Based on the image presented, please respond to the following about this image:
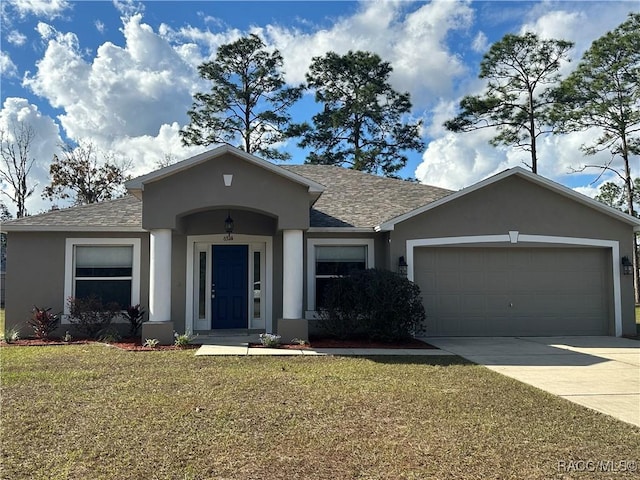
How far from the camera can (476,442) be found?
15.3 ft

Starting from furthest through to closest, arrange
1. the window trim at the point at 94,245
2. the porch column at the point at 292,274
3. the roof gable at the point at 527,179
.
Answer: the window trim at the point at 94,245
the roof gable at the point at 527,179
the porch column at the point at 292,274

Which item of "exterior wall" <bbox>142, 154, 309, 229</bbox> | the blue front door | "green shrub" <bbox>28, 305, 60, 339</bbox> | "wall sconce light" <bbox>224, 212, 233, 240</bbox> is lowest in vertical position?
"green shrub" <bbox>28, 305, 60, 339</bbox>

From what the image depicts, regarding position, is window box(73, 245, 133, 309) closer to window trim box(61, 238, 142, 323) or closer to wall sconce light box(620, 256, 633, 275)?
window trim box(61, 238, 142, 323)

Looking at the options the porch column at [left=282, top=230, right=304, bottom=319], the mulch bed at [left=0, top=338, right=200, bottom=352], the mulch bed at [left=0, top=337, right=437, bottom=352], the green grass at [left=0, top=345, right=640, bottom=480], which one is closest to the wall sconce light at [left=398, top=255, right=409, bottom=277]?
the mulch bed at [left=0, top=337, right=437, bottom=352]

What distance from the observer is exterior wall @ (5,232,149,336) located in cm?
1153

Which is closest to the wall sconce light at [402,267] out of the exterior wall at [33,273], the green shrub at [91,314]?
the green shrub at [91,314]

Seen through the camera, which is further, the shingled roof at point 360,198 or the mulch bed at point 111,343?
the shingled roof at point 360,198

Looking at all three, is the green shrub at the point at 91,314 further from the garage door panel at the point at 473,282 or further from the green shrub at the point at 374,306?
the garage door panel at the point at 473,282

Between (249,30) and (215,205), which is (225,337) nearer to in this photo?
(215,205)

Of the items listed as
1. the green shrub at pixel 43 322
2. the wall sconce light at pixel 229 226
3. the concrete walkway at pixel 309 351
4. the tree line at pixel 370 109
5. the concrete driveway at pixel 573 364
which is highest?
the tree line at pixel 370 109

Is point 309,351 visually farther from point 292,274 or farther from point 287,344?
point 292,274

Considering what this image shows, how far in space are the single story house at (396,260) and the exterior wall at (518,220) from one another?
3cm

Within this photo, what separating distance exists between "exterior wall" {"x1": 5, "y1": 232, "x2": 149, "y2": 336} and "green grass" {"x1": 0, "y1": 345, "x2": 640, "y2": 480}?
4039 mm

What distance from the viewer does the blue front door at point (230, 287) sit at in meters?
12.5
